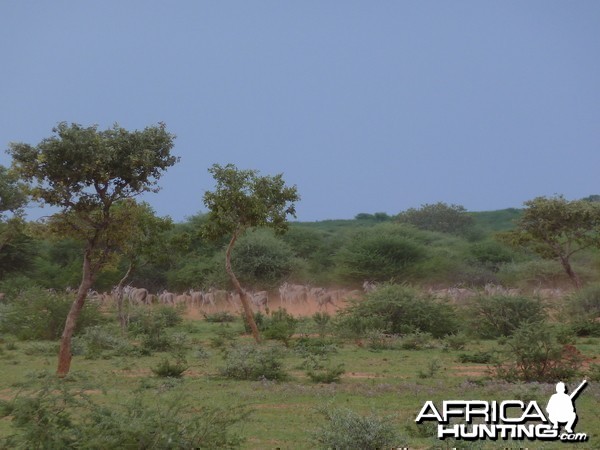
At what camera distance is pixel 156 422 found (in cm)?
611

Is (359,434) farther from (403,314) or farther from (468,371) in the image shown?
(403,314)

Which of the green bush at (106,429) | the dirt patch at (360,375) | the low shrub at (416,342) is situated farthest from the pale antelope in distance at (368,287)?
the green bush at (106,429)

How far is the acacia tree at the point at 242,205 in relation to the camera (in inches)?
749

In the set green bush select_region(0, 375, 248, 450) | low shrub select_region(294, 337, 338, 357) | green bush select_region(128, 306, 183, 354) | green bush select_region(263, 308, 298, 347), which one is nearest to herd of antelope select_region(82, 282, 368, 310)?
green bush select_region(263, 308, 298, 347)

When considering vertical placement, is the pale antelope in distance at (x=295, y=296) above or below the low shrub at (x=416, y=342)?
above

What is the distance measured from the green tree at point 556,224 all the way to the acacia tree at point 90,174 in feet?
72.4

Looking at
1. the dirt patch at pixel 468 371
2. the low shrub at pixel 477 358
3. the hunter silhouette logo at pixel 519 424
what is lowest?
the hunter silhouette logo at pixel 519 424

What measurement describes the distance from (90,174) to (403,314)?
1192 cm

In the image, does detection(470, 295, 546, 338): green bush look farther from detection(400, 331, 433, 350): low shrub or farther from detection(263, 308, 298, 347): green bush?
detection(263, 308, 298, 347): green bush

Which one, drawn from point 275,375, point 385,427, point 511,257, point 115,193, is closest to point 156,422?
point 385,427

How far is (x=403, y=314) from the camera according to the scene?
21969 mm

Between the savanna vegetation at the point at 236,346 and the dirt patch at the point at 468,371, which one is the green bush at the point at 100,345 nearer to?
the savanna vegetation at the point at 236,346

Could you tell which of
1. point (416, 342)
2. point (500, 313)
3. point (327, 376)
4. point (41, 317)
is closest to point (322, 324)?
point (416, 342)

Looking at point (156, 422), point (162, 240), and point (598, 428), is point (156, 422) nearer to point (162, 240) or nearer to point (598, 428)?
point (598, 428)
